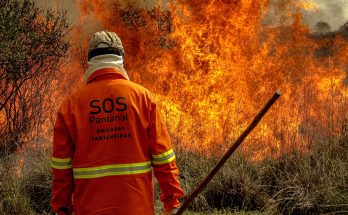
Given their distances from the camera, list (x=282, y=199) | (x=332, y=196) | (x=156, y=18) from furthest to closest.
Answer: (x=156, y=18) → (x=282, y=199) → (x=332, y=196)

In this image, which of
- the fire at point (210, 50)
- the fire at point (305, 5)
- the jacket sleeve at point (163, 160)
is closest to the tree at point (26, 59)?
the fire at point (210, 50)

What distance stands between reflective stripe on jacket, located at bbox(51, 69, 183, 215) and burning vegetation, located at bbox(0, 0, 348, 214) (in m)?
2.60

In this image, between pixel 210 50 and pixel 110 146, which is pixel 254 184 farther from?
pixel 210 50

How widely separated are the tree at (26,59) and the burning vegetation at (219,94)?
0.05 metres

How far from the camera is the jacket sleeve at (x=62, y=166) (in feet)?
9.75

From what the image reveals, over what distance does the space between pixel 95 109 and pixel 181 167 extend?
379 centimetres

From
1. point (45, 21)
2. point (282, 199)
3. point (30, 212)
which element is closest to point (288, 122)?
point (282, 199)

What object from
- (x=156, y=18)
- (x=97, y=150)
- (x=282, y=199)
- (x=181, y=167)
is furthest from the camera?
(x=156, y=18)

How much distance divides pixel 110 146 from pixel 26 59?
973 centimetres

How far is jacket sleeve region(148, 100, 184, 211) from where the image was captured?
2957 mm

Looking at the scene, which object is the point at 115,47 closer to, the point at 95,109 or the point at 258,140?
the point at 95,109

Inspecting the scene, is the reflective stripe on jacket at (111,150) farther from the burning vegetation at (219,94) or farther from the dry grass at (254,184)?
the dry grass at (254,184)

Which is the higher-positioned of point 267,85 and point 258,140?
point 267,85

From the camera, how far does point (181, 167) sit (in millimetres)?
6594
